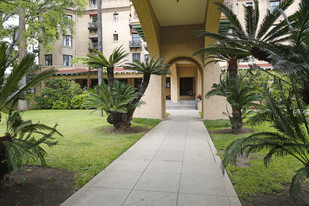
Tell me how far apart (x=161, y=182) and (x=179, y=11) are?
30.7ft

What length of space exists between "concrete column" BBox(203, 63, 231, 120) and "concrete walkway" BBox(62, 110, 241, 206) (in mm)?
6714

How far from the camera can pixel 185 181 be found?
3.60 meters

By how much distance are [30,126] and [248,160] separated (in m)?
4.49

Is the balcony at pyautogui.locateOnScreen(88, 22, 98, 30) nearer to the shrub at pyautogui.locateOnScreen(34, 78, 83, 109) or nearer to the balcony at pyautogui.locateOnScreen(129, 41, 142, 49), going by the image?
the balcony at pyautogui.locateOnScreen(129, 41, 142, 49)

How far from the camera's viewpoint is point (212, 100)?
1220cm

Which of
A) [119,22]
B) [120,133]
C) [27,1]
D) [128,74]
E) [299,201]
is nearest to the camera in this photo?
[299,201]

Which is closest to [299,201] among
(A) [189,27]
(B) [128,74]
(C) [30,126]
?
(C) [30,126]

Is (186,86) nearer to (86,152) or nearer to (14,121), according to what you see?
(86,152)

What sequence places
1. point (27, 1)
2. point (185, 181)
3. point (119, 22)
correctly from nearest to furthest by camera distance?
point (185, 181) → point (27, 1) → point (119, 22)

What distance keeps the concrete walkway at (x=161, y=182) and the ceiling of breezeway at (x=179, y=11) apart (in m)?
7.12

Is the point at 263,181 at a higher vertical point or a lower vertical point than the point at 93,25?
lower

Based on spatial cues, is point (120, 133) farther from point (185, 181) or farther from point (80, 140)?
point (185, 181)

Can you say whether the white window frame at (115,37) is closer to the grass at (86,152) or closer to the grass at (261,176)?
the grass at (86,152)

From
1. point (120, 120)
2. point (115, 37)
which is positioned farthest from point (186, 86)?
point (120, 120)
